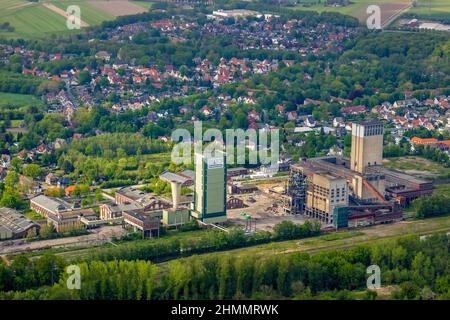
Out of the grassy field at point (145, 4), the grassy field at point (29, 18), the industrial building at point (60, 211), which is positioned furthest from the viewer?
the grassy field at point (145, 4)

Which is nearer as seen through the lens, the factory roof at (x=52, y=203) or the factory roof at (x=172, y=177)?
the factory roof at (x=52, y=203)

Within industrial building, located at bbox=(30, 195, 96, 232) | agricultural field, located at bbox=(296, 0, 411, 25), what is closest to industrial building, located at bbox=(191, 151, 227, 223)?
industrial building, located at bbox=(30, 195, 96, 232)

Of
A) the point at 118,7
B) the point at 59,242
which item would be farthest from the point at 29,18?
the point at 59,242

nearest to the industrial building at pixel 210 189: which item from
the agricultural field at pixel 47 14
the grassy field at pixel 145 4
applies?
the agricultural field at pixel 47 14

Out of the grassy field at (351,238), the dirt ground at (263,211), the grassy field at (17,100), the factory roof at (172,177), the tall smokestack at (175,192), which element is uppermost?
the grassy field at (17,100)

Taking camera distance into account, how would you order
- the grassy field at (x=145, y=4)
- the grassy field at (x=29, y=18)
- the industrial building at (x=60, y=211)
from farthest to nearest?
the grassy field at (x=145, y=4)
the grassy field at (x=29, y=18)
the industrial building at (x=60, y=211)

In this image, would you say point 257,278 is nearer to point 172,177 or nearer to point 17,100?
point 172,177

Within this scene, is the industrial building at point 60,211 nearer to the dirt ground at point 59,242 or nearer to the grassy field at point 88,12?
the dirt ground at point 59,242
